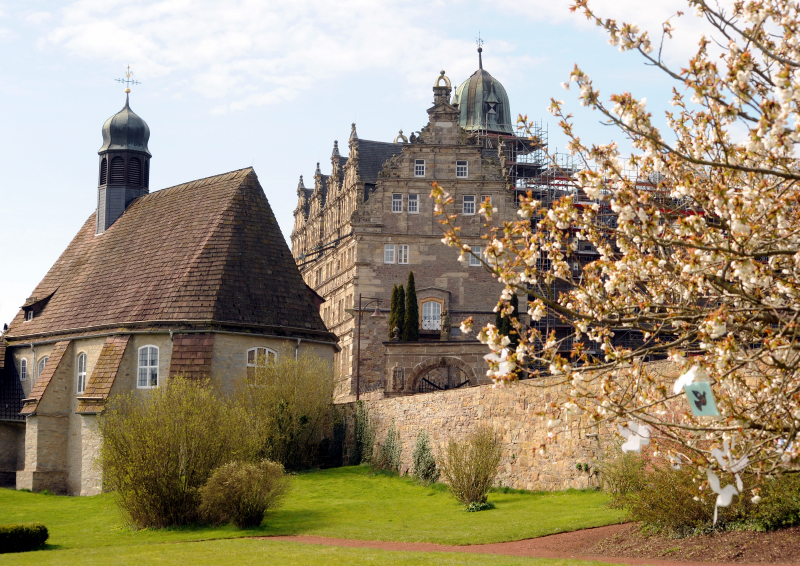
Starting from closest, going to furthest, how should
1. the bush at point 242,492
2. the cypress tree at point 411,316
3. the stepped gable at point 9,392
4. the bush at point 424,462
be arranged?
the bush at point 242,492 < the bush at point 424,462 < the stepped gable at point 9,392 < the cypress tree at point 411,316

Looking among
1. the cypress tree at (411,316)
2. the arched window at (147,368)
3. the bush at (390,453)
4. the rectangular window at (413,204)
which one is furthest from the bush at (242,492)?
the rectangular window at (413,204)

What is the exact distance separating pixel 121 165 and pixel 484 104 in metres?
41.0

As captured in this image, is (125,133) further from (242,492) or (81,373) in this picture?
(242,492)

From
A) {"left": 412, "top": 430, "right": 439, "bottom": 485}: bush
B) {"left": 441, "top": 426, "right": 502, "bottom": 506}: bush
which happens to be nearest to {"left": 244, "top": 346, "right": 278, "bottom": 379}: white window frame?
{"left": 412, "top": 430, "right": 439, "bottom": 485}: bush

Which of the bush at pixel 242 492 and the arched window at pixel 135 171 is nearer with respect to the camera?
the bush at pixel 242 492

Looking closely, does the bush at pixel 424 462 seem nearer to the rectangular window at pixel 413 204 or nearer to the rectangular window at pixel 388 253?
the rectangular window at pixel 388 253

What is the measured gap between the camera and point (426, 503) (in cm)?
2816

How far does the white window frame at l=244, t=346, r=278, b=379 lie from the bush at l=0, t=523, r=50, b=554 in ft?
49.7

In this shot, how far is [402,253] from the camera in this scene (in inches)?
2285

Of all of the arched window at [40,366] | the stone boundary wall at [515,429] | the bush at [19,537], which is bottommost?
the bush at [19,537]

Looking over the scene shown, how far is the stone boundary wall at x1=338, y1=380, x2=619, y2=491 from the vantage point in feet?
83.4

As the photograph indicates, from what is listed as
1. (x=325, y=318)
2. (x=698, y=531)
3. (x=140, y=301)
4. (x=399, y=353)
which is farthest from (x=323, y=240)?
(x=698, y=531)

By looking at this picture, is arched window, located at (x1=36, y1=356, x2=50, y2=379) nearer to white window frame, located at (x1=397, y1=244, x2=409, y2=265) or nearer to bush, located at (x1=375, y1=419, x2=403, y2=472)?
bush, located at (x1=375, y1=419, x2=403, y2=472)

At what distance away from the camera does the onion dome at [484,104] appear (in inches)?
3322
